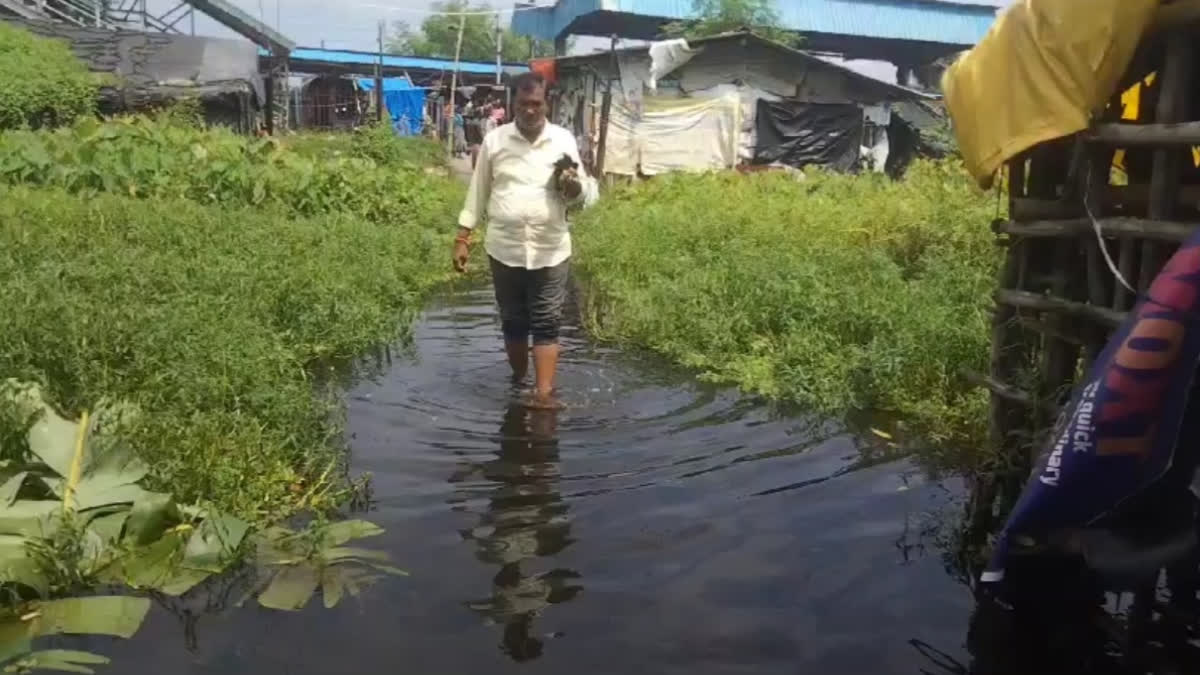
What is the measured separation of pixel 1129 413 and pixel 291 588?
2.76m

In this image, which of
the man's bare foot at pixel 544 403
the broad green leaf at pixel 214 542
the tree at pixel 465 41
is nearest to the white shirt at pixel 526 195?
the man's bare foot at pixel 544 403

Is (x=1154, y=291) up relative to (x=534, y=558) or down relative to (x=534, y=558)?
up

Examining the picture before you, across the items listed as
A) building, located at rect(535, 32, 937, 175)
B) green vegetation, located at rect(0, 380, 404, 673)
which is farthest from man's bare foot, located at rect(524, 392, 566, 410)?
building, located at rect(535, 32, 937, 175)

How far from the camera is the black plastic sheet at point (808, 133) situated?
24.5 metres

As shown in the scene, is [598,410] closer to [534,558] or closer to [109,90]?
[534,558]

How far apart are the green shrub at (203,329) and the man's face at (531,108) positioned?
6.09 feet

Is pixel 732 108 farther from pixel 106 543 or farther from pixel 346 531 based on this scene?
pixel 106 543

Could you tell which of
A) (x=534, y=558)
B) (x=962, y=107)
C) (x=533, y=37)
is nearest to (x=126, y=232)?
(x=534, y=558)

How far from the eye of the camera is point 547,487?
17.1 feet

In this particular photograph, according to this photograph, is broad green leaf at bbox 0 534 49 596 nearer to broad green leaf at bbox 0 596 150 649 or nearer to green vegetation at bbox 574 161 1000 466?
broad green leaf at bbox 0 596 150 649

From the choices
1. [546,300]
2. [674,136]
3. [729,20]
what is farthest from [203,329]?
[729,20]

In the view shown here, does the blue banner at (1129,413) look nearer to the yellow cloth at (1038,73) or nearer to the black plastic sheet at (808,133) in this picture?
the yellow cloth at (1038,73)

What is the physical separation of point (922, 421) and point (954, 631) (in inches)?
99.3

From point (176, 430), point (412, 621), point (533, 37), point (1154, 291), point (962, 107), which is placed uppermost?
point (533, 37)
